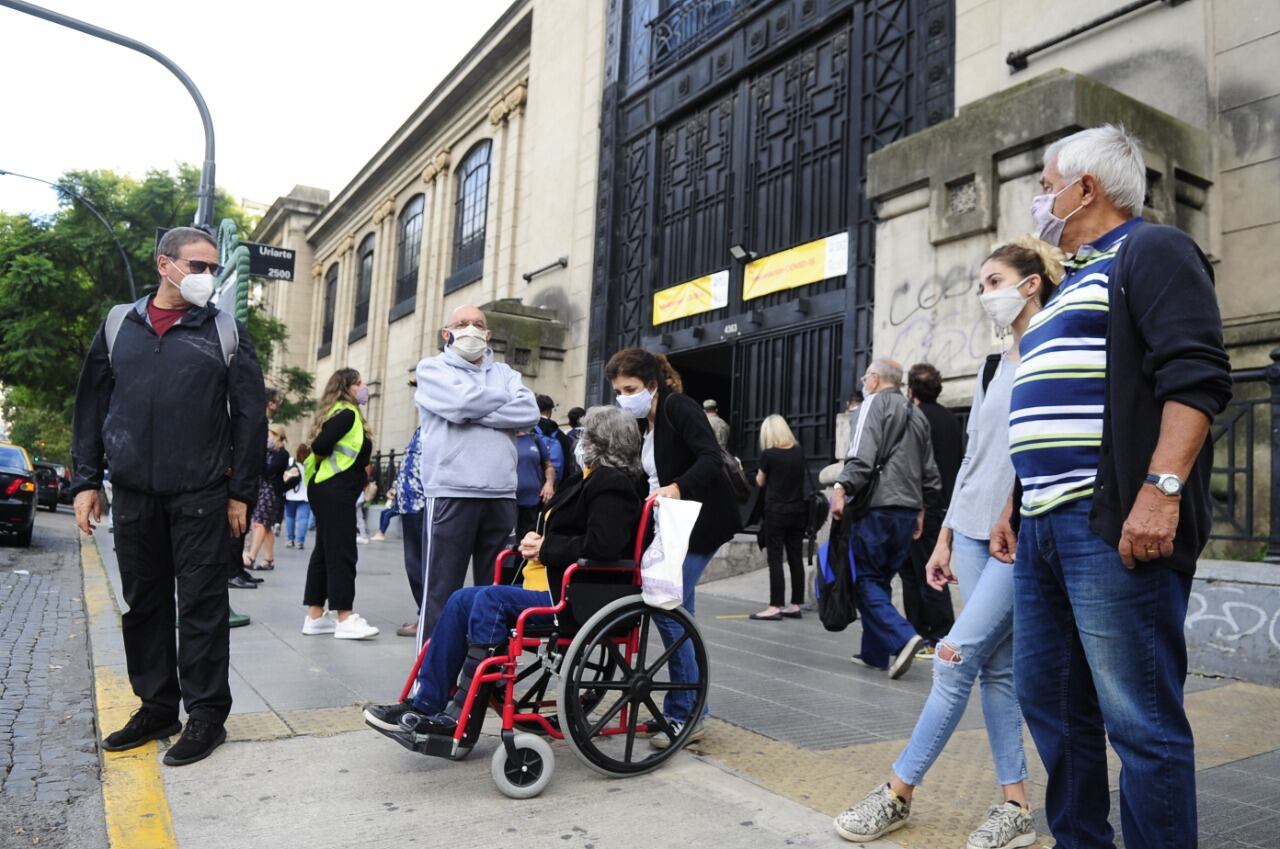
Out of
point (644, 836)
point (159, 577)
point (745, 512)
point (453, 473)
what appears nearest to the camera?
point (644, 836)

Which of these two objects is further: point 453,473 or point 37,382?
point 37,382

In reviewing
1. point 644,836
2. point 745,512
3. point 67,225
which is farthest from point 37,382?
point 644,836

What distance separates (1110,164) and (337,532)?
526 centimetres

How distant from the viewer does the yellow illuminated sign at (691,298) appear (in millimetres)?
13617

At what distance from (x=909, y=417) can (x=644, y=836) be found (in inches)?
139

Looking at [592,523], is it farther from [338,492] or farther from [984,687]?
[338,492]

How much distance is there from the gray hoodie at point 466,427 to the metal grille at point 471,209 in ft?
54.8

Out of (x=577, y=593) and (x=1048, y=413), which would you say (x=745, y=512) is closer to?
(x=577, y=593)

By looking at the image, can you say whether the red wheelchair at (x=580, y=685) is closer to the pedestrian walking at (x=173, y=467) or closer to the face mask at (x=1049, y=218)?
the pedestrian walking at (x=173, y=467)

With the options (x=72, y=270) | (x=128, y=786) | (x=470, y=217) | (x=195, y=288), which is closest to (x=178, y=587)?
(x=128, y=786)

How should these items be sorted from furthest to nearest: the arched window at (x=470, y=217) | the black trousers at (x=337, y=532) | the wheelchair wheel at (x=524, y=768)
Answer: the arched window at (x=470, y=217) < the black trousers at (x=337, y=532) < the wheelchair wheel at (x=524, y=768)

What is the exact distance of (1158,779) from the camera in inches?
86.2

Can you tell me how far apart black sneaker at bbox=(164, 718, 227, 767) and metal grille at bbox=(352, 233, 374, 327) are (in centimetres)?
2711

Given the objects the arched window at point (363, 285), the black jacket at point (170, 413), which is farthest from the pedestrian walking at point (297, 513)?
the arched window at point (363, 285)
